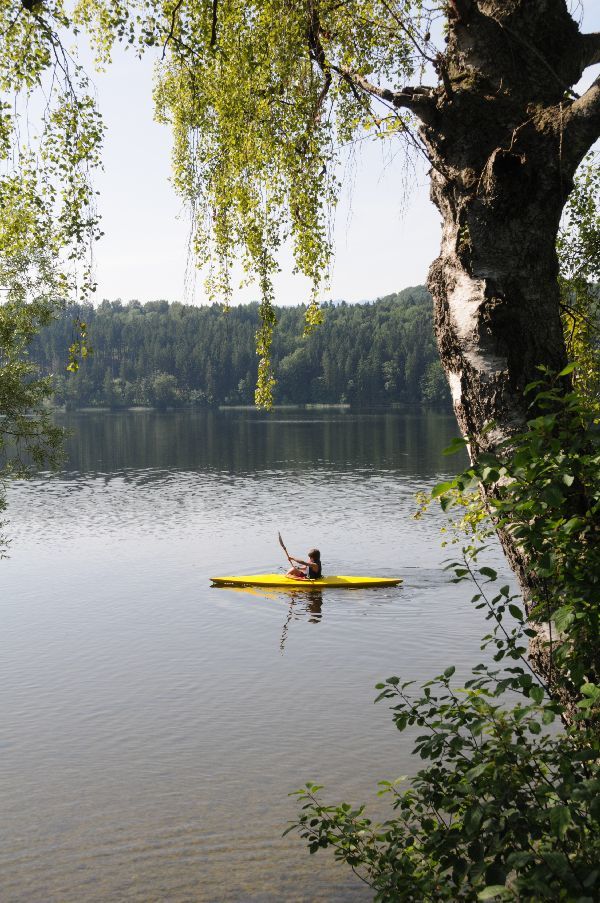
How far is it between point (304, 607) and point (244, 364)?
136492 millimetres

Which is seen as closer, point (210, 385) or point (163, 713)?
point (163, 713)

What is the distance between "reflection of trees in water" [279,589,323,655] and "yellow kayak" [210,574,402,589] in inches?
14.2

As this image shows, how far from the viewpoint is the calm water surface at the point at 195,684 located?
10852 mm

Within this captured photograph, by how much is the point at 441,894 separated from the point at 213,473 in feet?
174

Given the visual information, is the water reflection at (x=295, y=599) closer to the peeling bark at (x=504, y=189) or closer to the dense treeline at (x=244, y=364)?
the peeling bark at (x=504, y=189)

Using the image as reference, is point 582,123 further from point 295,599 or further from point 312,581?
point 295,599

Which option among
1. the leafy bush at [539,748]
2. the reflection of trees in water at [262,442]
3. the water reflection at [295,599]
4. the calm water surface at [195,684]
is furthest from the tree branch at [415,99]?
the reflection of trees in water at [262,442]

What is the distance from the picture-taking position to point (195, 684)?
1777 cm

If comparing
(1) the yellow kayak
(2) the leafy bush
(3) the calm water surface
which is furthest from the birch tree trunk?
(1) the yellow kayak

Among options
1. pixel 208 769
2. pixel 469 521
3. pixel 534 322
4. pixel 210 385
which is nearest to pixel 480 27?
pixel 534 322

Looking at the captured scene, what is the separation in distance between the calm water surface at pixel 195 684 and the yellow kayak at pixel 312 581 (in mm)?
311

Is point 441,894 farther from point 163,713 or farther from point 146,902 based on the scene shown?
point 163,713

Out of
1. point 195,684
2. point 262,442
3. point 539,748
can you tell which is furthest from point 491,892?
point 262,442

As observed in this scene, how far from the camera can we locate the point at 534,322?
4.48 meters
